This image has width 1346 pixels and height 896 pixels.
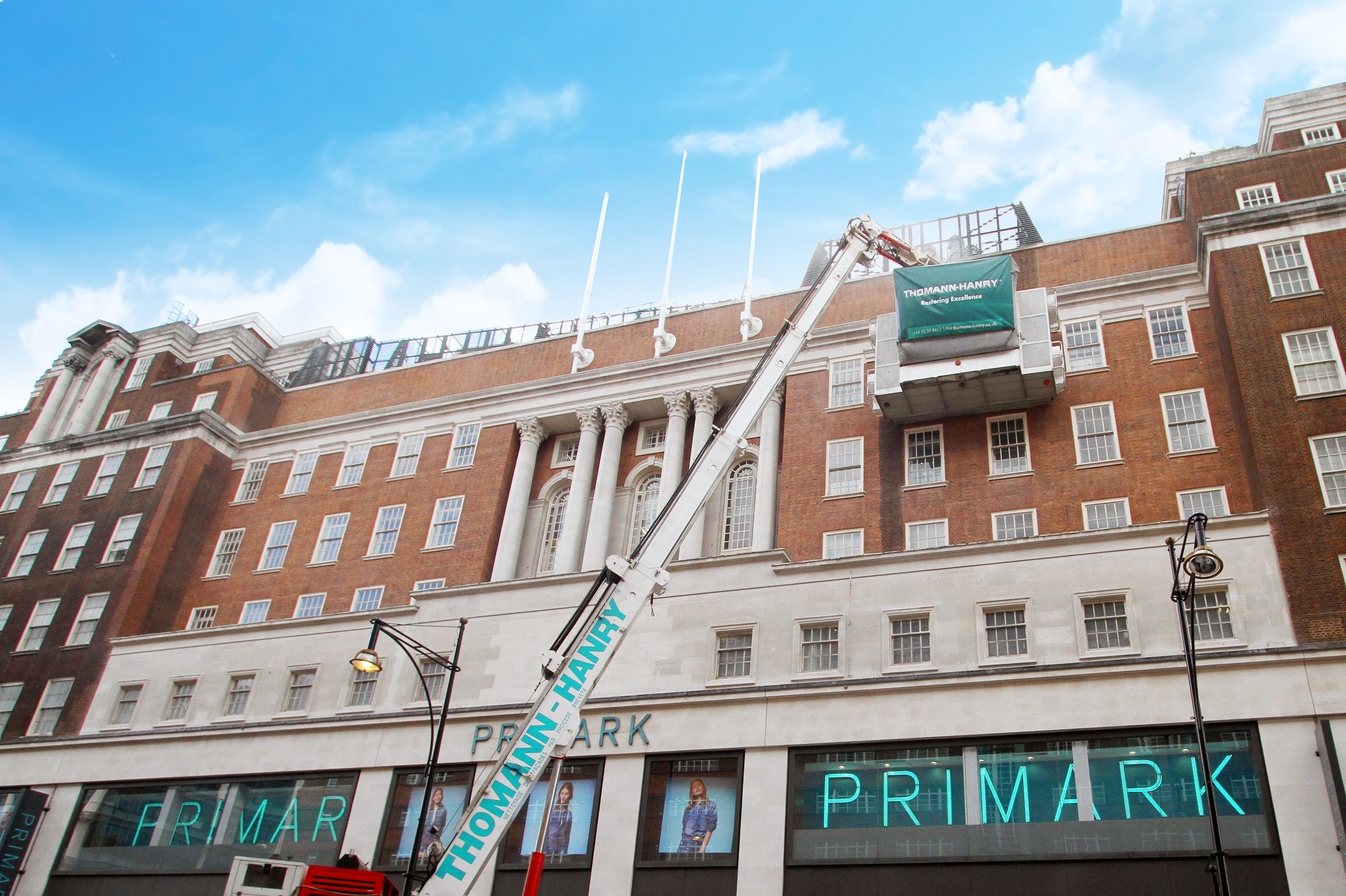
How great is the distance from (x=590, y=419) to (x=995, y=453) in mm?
17782

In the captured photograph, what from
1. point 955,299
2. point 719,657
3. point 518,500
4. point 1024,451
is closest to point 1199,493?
point 1024,451

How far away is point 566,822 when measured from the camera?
3384 cm

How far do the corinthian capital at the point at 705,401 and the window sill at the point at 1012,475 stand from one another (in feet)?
40.8

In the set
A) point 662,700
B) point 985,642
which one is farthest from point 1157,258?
point 662,700

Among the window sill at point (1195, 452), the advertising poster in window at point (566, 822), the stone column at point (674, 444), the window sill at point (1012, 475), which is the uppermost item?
the stone column at point (674, 444)

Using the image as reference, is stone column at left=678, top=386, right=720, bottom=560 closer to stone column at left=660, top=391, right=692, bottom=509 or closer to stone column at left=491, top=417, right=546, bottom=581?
stone column at left=660, top=391, right=692, bottom=509

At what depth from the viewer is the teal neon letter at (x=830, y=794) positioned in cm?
3062

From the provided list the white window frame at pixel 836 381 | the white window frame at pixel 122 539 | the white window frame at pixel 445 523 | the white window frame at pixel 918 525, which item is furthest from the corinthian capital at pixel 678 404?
the white window frame at pixel 122 539

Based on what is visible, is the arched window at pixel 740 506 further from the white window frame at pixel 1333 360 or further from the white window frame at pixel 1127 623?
the white window frame at pixel 1333 360

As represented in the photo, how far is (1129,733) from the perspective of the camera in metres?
28.7

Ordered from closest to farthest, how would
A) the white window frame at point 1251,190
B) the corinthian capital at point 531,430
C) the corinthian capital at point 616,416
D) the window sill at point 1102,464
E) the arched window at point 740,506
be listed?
the window sill at point 1102,464 → the white window frame at point 1251,190 → the arched window at point 740,506 → the corinthian capital at point 616,416 → the corinthian capital at point 531,430

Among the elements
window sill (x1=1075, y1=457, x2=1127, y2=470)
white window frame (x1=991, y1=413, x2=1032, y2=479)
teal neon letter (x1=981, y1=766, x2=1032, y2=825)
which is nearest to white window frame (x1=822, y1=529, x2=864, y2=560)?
white window frame (x1=991, y1=413, x2=1032, y2=479)

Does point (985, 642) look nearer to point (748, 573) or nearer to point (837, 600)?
point (837, 600)

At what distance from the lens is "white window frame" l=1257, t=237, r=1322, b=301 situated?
35.5m
